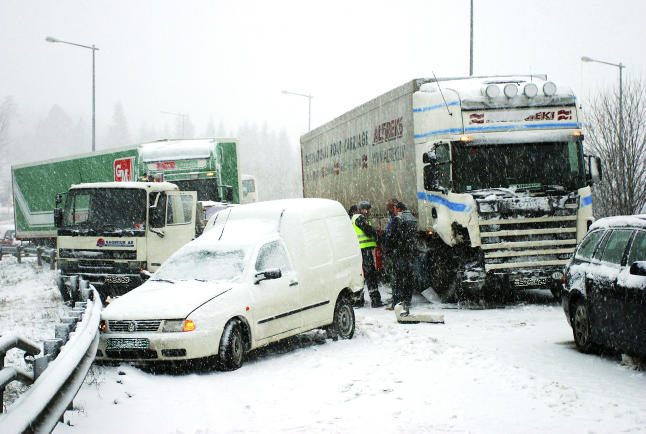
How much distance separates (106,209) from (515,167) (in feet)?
26.4

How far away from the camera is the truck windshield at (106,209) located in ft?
51.0

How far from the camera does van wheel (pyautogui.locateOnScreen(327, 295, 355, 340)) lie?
35.6 ft

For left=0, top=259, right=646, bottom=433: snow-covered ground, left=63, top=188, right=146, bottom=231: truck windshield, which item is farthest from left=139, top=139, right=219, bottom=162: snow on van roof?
left=0, top=259, right=646, bottom=433: snow-covered ground

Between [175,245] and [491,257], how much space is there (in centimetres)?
638

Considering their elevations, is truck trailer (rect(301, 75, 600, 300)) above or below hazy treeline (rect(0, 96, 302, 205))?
below

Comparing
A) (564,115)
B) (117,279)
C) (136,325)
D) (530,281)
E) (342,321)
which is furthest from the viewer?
(117,279)

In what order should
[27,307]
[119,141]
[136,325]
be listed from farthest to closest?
[119,141] → [27,307] → [136,325]

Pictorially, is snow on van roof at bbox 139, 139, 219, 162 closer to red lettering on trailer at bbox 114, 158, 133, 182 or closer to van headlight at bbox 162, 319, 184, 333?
red lettering on trailer at bbox 114, 158, 133, 182

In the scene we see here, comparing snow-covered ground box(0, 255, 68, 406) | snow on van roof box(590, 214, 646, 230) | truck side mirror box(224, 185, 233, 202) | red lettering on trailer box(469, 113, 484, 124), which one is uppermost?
red lettering on trailer box(469, 113, 484, 124)

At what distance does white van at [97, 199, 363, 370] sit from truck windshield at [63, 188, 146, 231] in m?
4.56

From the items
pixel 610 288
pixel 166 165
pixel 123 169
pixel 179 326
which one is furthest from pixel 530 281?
pixel 123 169

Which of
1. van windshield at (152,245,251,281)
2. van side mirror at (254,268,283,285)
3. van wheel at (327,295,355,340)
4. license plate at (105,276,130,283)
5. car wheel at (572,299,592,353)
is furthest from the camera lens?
license plate at (105,276,130,283)

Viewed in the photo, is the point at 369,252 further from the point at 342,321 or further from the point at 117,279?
the point at 117,279

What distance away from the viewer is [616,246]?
348 inches
